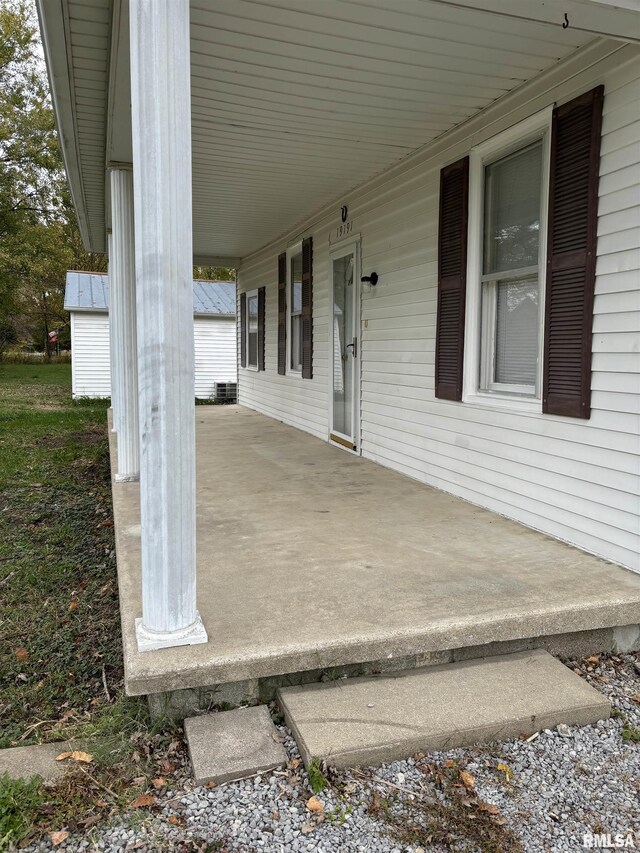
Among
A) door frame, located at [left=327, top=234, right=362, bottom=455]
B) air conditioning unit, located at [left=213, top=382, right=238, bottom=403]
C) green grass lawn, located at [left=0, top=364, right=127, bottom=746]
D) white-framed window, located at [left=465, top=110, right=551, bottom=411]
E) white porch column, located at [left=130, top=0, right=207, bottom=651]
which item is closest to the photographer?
white porch column, located at [left=130, top=0, right=207, bottom=651]

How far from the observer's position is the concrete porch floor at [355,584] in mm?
2125

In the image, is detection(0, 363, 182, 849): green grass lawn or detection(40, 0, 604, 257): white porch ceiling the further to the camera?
detection(40, 0, 604, 257): white porch ceiling

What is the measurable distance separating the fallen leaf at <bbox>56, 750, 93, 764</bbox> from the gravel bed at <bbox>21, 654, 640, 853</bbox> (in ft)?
0.91

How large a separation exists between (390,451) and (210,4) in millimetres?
3452

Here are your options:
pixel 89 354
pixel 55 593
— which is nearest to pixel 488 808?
pixel 55 593

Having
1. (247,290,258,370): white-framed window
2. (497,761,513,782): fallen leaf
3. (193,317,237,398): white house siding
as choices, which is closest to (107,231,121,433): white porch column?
(247,290,258,370): white-framed window

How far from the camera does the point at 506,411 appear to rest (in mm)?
3746

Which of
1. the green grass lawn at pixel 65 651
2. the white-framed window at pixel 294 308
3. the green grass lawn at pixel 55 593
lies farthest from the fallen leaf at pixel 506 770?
the white-framed window at pixel 294 308

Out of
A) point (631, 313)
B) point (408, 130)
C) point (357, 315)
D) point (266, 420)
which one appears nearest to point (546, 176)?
point (631, 313)

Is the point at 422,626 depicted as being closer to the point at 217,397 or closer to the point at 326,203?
the point at 326,203

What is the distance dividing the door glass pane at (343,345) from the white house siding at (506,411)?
31cm

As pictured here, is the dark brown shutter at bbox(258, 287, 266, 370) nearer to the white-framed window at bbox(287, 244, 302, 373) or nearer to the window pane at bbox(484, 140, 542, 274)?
the white-framed window at bbox(287, 244, 302, 373)

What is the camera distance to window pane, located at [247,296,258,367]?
32.7 feet

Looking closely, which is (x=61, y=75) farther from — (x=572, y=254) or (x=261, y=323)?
(x=261, y=323)
